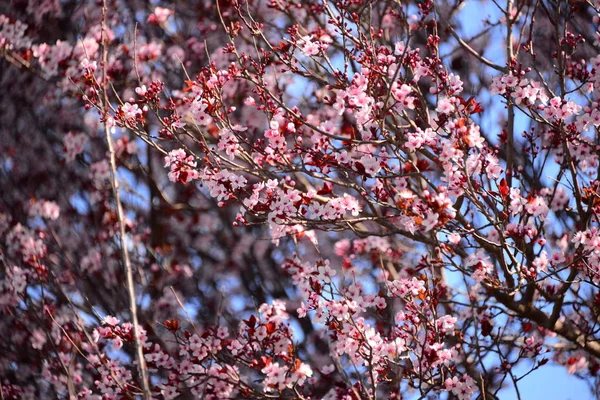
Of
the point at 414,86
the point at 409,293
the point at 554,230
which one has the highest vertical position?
the point at 554,230

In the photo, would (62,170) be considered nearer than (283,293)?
No

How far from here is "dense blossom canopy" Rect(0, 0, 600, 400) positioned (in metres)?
4.29

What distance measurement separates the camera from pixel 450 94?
423 cm

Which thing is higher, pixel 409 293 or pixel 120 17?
pixel 120 17

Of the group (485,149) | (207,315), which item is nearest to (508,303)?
(485,149)

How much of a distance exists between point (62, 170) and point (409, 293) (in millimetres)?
5232

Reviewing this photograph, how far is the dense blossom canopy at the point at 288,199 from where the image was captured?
14.1ft

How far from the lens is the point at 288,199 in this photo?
14.2 feet

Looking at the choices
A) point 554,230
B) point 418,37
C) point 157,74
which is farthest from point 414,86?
point 157,74

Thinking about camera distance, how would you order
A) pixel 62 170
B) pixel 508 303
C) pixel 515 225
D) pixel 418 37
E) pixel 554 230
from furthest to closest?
pixel 62 170
pixel 418 37
pixel 554 230
pixel 508 303
pixel 515 225

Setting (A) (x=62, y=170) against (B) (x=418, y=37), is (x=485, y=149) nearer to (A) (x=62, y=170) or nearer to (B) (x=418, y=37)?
(B) (x=418, y=37)

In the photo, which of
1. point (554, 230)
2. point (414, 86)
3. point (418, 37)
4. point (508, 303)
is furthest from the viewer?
point (418, 37)

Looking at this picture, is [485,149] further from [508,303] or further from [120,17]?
[120,17]

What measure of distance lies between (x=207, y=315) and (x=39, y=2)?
4.10 m
